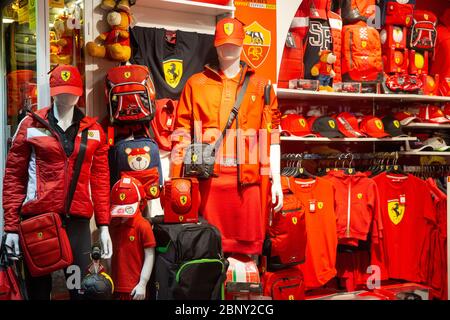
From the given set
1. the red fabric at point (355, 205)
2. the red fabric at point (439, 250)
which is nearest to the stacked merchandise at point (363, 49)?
the red fabric at point (355, 205)

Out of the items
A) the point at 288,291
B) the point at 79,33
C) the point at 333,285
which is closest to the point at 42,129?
the point at 79,33

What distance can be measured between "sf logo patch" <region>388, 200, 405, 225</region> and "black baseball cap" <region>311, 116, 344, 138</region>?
2.23ft

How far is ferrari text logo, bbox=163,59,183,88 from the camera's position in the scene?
377cm

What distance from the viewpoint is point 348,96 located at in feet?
15.7

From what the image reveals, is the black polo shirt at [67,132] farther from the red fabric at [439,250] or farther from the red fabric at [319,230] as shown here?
the red fabric at [439,250]

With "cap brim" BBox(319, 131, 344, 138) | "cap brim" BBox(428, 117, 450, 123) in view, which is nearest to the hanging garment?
"cap brim" BBox(319, 131, 344, 138)

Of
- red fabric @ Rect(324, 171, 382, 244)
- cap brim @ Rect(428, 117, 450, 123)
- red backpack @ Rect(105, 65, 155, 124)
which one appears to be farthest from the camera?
cap brim @ Rect(428, 117, 450, 123)

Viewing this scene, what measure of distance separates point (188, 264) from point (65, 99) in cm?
109

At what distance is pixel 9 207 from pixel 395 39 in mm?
3590

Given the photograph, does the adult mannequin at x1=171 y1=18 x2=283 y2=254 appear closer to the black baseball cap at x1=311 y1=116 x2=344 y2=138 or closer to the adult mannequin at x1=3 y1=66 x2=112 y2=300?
the adult mannequin at x1=3 y1=66 x2=112 y2=300

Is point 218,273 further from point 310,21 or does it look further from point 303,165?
point 310,21

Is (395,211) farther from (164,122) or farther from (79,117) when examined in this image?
(79,117)

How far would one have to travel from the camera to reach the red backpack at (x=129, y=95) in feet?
11.0

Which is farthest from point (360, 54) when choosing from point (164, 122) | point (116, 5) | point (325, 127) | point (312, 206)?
point (116, 5)
